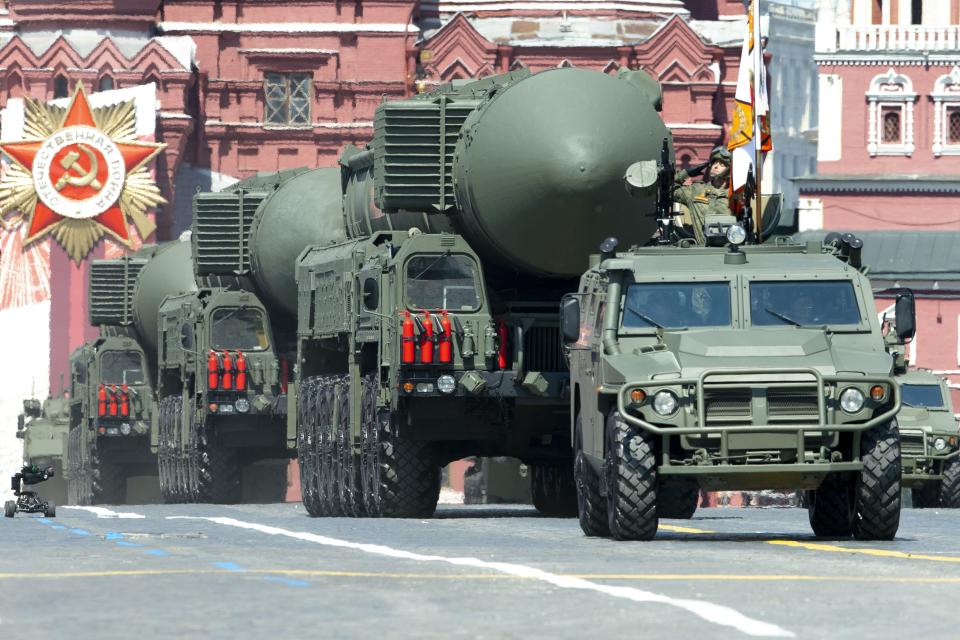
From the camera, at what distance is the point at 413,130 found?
3009cm

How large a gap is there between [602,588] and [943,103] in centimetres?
7958

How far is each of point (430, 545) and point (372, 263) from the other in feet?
31.8

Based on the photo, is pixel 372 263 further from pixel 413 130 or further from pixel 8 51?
pixel 8 51

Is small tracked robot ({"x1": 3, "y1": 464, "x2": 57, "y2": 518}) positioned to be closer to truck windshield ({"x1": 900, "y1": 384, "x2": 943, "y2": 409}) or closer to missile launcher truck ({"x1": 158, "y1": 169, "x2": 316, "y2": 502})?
missile launcher truck ({"x1": 158, "y1": 169, "x2": 316, "y2": 502})

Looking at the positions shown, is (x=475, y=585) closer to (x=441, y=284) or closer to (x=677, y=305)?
(x=677, y=305)

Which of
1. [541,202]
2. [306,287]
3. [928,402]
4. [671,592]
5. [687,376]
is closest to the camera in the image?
[671,592]

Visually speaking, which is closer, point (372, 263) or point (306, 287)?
point (372, 263)

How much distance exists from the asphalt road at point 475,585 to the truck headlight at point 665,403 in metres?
0.92

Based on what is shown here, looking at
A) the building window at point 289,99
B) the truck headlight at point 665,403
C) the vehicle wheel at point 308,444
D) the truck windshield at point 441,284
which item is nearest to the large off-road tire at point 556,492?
the vehicle wheel at point 308,444

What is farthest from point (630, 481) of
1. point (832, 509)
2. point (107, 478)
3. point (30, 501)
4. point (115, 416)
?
point (107, 478)

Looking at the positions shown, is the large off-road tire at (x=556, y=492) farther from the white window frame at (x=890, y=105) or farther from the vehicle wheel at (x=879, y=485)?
the white window frame at (x=890, y=105)

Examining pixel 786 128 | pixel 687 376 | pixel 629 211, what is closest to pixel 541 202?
pixel 629 211

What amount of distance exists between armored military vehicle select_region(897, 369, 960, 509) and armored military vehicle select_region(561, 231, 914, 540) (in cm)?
1666

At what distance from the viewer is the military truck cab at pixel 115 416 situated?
176 feet
